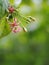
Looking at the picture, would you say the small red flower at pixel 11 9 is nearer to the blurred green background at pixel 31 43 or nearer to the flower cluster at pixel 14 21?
the flower cluster at pixel 14 21

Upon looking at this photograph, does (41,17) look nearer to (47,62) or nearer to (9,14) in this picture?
(47,62)

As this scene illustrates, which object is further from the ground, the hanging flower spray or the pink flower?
the hanging flower spray

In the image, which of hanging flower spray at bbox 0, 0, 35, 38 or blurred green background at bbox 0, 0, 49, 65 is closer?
hanging flower spray at bbox 0, 0, 35, 38

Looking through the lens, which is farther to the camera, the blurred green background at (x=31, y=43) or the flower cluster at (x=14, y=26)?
the blurred green background at (x=31, y=43)

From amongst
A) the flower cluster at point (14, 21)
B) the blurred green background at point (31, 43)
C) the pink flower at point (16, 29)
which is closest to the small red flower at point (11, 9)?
the flower cluster at point (14, 21)

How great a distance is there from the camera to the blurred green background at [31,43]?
4.79 metres

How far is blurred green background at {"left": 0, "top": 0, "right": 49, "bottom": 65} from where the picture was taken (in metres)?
4.79

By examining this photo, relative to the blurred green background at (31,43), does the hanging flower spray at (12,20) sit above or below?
above

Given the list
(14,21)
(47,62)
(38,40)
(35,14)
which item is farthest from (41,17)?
(14,21)

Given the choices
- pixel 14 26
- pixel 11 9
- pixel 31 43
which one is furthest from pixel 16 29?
pixel 31 43

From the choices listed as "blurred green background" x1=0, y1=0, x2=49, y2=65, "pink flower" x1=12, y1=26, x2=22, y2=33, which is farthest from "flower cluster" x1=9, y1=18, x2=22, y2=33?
"blurred green background" x1=0, y1=0, x2=49, y2=65

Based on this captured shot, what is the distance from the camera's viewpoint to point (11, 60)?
5.21 m

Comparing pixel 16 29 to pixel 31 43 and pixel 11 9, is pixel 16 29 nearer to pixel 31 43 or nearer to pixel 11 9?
pixel 11 9

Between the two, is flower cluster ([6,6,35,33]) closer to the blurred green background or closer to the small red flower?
the small red flower
